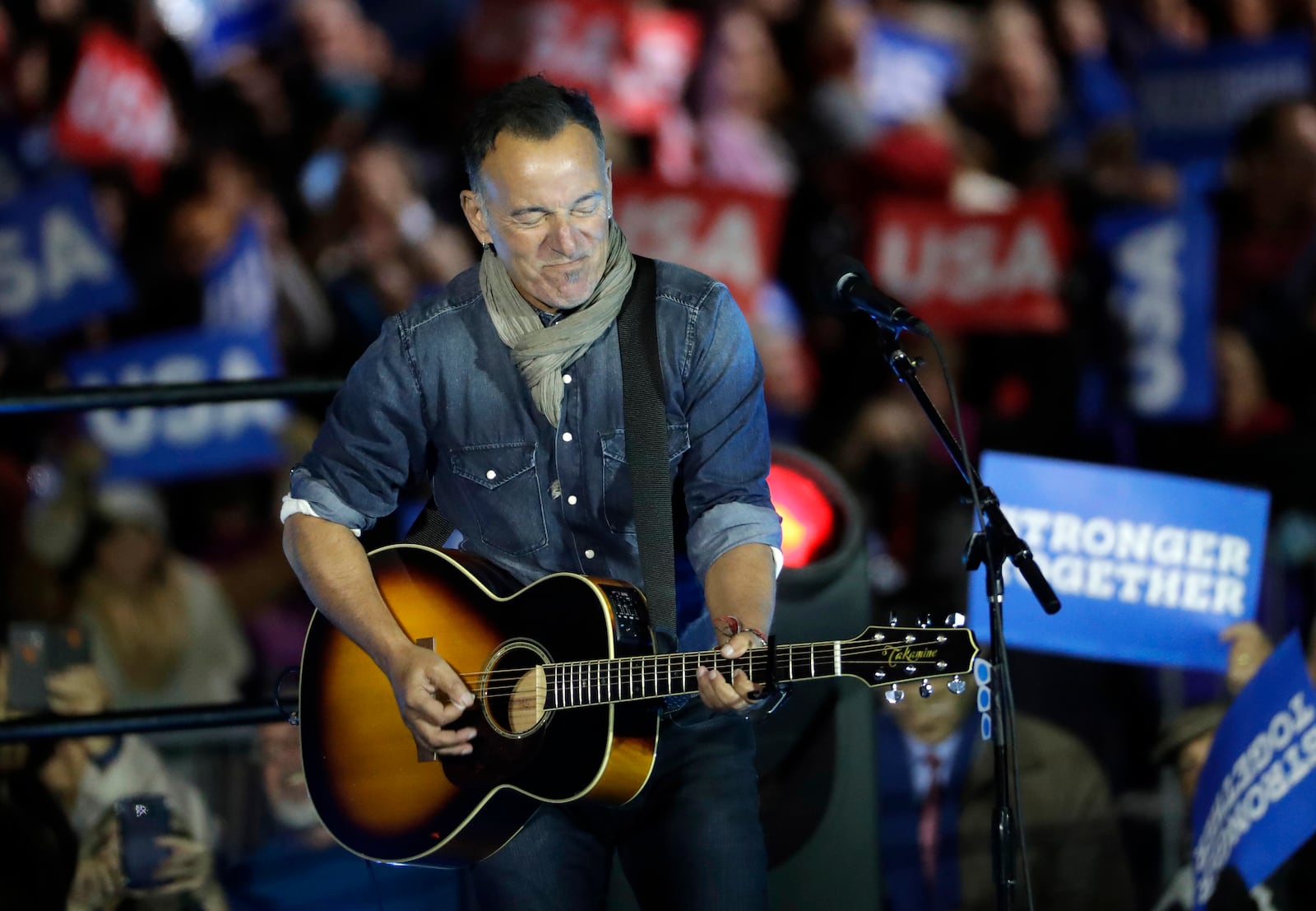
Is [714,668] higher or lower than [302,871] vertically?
higher

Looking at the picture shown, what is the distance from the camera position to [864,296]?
2.66 metres

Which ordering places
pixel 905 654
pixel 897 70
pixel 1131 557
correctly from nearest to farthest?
pixel 905 654 < pixel 1131 557 < pixel 897 70

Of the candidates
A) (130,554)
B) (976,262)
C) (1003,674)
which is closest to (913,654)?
(1003,674)

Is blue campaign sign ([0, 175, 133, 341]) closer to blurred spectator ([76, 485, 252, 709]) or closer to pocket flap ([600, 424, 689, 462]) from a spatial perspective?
blurred spectator ([76, 485, 252, 709])

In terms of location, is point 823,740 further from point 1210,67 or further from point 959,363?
point 1210,67

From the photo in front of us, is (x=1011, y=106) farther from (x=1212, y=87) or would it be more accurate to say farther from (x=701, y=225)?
(x=701, y=225)

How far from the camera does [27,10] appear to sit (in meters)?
6.56

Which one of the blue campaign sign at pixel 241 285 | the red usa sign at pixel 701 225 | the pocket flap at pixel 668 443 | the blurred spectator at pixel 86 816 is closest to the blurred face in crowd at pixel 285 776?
the blurred spectator at pixel 86 816

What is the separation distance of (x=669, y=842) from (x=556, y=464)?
74 centimetres

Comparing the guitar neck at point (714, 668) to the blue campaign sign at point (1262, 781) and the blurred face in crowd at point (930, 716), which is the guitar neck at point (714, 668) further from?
the blurred face in crowd at point (930, 716)

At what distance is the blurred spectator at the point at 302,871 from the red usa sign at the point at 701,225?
354 cm

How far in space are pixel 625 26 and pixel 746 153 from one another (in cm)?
94

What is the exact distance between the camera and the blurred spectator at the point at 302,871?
3.14 meters

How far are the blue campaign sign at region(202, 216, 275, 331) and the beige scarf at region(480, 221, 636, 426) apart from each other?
10.9ft
